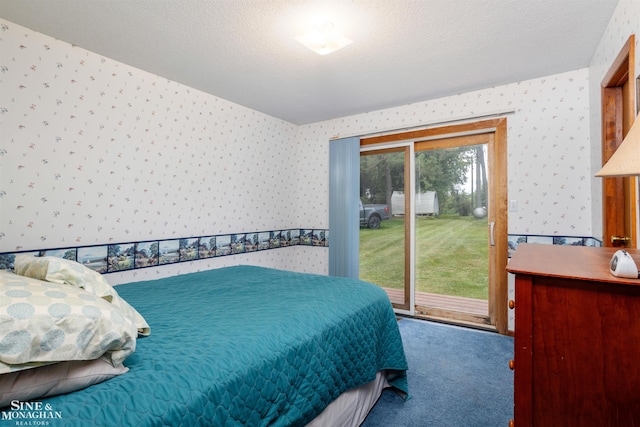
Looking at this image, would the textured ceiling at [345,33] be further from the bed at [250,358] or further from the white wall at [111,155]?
the bed at [250,358]

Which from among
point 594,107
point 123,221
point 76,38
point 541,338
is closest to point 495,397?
point 541,338

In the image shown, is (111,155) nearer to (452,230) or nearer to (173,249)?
(173,249)

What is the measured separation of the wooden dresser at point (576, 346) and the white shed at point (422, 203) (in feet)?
8.53

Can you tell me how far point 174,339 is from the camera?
1.21 meters

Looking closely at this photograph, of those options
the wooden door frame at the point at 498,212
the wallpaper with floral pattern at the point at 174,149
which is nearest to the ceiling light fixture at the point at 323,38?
the wallpaper with floral pattern at the point at 174,149

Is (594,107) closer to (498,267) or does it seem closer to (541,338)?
(498,267)

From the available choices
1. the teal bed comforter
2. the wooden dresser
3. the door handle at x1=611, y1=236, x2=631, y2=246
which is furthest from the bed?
the door handle at x1=611, y1=236, x2=631, y2=246

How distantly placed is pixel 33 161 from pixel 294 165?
2787 mm

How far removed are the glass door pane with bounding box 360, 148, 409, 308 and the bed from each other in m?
1.80

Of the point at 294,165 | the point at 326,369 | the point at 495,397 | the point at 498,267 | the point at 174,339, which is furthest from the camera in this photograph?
the point at 294,165

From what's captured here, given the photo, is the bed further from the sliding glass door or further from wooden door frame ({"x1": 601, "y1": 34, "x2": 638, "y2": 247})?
the sliding glass door

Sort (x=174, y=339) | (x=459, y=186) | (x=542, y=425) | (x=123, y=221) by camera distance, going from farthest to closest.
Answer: (x=459, y=186) < (x=123, y=221) < (x=174, y=339) < (x=542, y=425)

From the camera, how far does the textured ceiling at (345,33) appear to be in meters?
1.92

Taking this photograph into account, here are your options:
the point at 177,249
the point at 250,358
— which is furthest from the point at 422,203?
the point at 250,358
